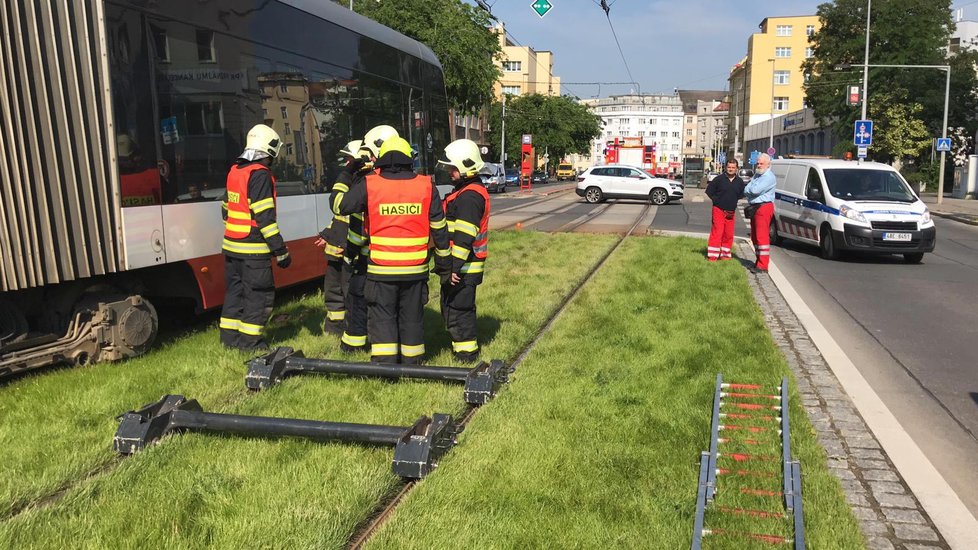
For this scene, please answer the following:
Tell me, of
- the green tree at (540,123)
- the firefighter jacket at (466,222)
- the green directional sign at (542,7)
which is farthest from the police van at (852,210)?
the green tree at (540,123)

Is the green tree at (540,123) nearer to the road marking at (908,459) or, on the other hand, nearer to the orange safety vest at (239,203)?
the orange safety vest at (239,203)

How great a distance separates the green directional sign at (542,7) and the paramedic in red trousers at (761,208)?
32.7 feet

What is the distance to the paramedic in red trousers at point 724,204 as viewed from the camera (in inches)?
472

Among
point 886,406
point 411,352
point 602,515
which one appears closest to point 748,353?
point 886,406

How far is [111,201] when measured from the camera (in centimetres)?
539

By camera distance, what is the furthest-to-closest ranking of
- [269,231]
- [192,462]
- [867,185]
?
[867,185], [269,231], [192,462]

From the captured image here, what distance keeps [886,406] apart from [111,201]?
218 inches

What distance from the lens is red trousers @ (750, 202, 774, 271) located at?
11.4 m

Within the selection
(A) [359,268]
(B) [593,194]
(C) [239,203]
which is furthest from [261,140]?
(B) [593,194]

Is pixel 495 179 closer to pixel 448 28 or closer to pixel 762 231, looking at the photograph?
pixel 448 28

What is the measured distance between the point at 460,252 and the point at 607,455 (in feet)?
7.36

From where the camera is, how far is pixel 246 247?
6.14 m

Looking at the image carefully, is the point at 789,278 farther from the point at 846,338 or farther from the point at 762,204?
the point at 846,338

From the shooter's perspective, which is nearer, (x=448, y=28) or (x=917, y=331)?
(x=917, y=331)
